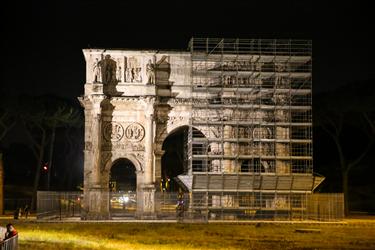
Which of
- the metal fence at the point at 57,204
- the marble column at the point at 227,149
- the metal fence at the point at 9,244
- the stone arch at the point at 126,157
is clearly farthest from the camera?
the stone arch at the point at 126,157

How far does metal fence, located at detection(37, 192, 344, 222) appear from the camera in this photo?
143 feet

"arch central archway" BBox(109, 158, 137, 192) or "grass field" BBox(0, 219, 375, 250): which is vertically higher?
"arch central archway" BBox(109, 158, 137, 192)

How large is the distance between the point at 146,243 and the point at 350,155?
3573 cm

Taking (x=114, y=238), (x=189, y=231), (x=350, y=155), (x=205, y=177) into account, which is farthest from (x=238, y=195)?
(x=350, y=155)

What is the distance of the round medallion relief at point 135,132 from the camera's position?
45.7 metres

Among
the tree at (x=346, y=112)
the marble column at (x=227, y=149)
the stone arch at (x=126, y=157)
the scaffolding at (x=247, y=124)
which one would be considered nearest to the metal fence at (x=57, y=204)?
the stone arch at (x=126, y=157)

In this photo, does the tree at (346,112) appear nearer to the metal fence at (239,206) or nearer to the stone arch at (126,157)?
the metal fence at (239,206)

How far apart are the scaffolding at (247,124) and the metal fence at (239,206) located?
7cm

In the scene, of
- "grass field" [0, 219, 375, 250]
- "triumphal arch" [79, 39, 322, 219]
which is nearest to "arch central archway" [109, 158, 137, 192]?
"triumphal arch" [79, 39, 322, 219]

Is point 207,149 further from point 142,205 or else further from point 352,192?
point 352,192

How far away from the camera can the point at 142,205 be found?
4388cm

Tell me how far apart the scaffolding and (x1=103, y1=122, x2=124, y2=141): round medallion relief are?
4.46m

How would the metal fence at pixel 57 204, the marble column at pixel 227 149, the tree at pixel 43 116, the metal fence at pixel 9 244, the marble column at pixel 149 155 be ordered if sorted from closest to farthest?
the metal fence at pixel 9 244 < the metal fence at pixel 57 204 < the marble column at pixel 149 155 < the marble column at pixel 227 149 < the tree at pixel 43 116

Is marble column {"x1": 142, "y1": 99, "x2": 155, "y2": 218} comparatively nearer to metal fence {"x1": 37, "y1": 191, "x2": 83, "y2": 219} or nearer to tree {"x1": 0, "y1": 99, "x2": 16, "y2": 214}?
metal fence {"x1": 37, "y1": 191, "x2": 83, "y2": 219}
